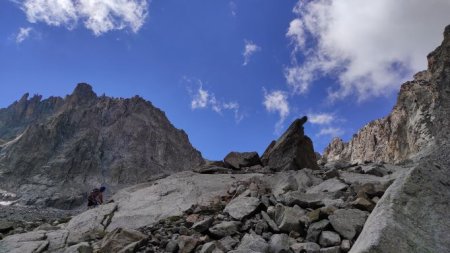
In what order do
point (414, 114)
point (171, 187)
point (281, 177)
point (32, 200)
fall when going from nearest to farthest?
point (281, 177) → point (171, 187) → point (414, 114) → point (32, 200)

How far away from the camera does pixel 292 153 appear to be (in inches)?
971

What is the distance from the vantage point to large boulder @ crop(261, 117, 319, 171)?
952 inches

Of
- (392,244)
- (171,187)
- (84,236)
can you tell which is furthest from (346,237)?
(171,187)

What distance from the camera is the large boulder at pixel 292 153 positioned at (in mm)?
24172

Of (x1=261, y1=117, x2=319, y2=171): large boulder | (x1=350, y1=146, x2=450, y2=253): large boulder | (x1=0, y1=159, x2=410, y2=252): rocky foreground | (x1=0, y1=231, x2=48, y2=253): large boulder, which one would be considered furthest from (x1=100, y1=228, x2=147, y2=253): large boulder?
(x1=261, y1=117, x2=319, y2=171): large boulder

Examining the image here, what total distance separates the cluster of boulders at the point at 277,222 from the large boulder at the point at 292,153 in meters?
9.18

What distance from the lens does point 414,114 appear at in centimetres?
9669

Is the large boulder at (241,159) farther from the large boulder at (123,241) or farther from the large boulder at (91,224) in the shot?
the large boulder at (123,241)

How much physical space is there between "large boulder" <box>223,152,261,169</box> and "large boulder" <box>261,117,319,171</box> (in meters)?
0.88

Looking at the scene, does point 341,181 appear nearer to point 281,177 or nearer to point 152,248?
point 281,177

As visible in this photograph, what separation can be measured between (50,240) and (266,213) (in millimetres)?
7961

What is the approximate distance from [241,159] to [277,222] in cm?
1399

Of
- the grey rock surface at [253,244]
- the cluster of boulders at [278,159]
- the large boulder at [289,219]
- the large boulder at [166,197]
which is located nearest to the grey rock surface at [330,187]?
the large boulder at [289,219]

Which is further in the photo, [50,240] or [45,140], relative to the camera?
[45,140]
